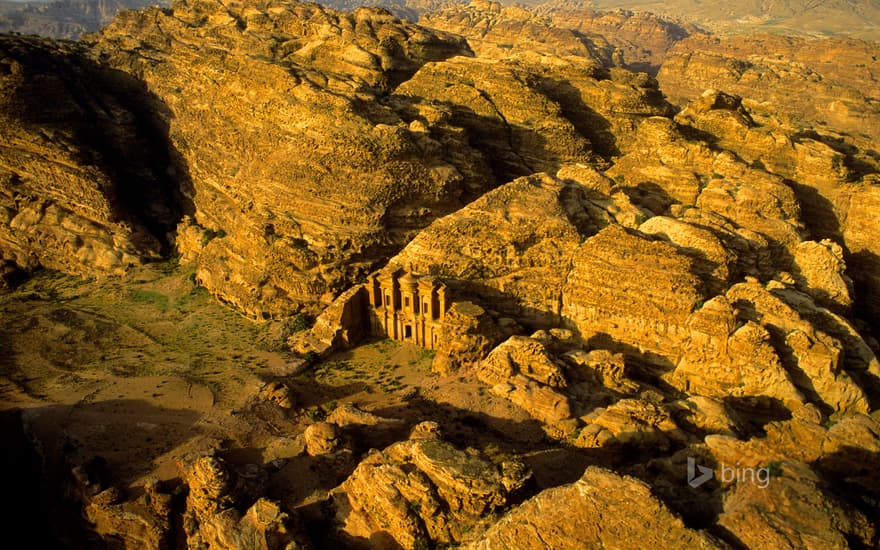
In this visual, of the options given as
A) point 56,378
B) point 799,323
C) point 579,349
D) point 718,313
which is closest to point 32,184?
point 56,378

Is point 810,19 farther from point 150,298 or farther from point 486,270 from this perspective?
point 150,298

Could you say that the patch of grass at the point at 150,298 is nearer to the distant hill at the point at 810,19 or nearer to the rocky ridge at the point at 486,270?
the rocky ridge at the point at 486,270

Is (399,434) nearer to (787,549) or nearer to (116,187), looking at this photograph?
(787,549)

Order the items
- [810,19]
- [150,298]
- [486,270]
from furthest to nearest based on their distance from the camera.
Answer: [810,19]
[150,298]
[486,270]

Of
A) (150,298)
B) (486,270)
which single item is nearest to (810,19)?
(486,270)

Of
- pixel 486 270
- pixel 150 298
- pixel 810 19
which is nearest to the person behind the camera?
pixel 486 270

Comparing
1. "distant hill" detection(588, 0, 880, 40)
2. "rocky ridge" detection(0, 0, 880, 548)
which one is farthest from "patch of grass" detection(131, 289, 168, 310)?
"distant hill" detection(588, 0, 880, 40)

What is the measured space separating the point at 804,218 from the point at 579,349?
1651 centimetres

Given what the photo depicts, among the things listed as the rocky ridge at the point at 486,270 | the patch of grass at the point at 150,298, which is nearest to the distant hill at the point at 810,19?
the rocky ridge at the point at 486,270

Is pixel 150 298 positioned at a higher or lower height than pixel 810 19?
lower

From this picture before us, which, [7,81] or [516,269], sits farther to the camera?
[7,81]

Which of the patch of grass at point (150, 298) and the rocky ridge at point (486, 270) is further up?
the rocky ridge at point (486, 270)

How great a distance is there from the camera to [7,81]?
3547 cm

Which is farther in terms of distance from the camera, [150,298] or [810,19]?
[810,19]
